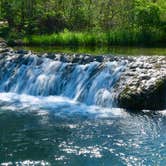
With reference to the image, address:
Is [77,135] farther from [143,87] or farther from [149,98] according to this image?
[143,87]

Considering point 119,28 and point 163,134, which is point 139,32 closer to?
point 119,28

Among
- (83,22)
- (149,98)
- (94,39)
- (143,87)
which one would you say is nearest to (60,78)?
(143,87)

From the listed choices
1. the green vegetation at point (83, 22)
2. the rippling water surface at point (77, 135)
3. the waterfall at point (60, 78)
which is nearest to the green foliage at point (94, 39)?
the green vegetation at point (83, 22)

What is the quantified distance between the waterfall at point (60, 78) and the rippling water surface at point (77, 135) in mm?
965

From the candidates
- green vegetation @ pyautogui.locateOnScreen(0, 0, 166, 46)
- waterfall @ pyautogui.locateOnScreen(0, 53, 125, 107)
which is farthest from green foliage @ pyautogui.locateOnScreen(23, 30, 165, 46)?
waterfall @ pyautogui.locateOnScreen(0, 53, 125, 107)

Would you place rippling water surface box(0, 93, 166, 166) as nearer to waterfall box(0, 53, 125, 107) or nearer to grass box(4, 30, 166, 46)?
waterfall box(0, 53, 125, 107)

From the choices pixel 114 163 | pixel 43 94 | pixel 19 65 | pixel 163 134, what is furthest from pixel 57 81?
pixel 114 163

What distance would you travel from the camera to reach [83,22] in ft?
134

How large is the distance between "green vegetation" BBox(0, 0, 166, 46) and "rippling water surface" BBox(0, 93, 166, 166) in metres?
13.1

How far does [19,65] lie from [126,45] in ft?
32.2

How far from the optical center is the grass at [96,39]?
35562 millimetres

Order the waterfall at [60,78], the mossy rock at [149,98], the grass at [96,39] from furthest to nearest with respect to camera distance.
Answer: the grass at [96,39] < the waterfall at [60,78] < the mossy rock at [149,98]

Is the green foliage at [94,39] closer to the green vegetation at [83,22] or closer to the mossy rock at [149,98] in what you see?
the green vegetation at [83,22]

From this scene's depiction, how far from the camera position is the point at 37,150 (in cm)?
1633
